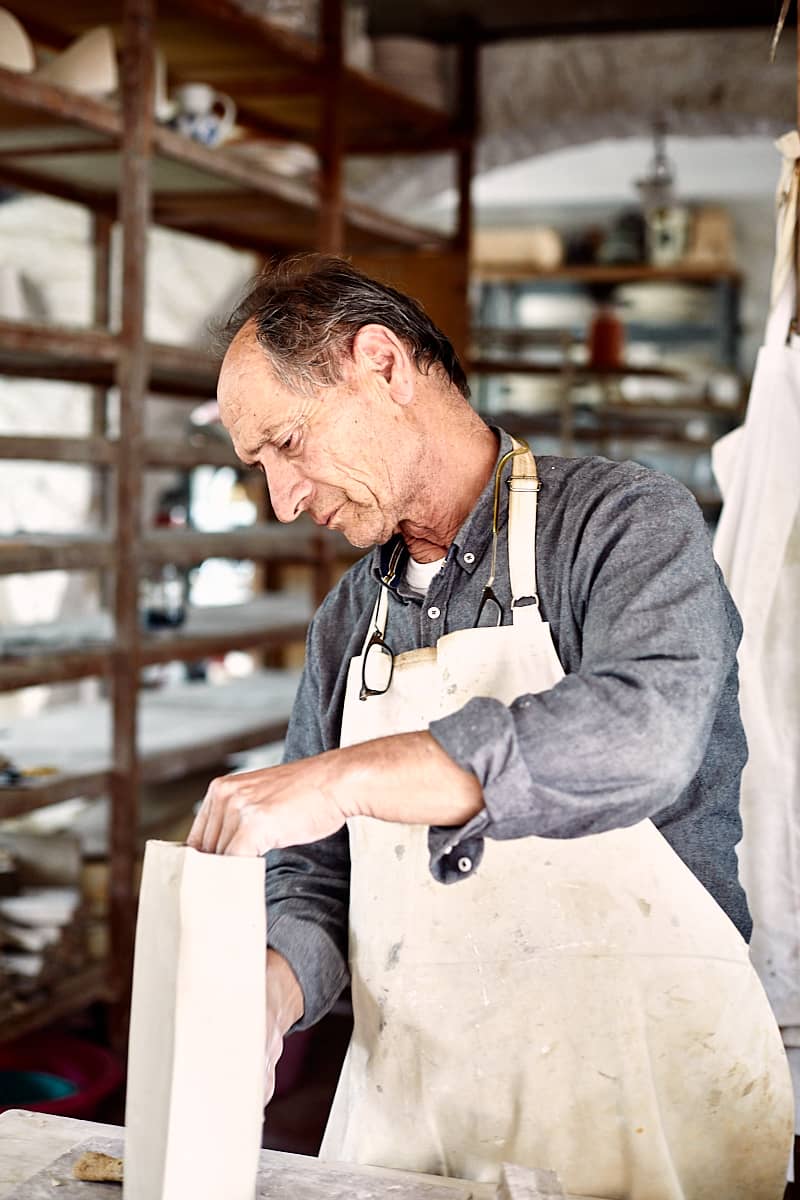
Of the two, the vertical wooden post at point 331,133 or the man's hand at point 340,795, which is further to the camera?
the vertical wooden post at point 331,133

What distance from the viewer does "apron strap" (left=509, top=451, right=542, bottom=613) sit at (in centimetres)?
157

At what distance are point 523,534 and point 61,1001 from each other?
2.17 metres

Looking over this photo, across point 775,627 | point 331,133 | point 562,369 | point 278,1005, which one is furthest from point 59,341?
point 562,369

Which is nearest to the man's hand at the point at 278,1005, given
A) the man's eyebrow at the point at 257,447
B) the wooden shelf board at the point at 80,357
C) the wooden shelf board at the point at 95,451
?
the man's eyebrow at the point at 257,447

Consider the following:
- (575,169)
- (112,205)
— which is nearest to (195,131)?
(112,205)

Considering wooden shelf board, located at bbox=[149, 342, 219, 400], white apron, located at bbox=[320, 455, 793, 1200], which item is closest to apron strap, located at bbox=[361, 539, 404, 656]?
white apron, located at bbox=[320, 455, 793, 1200]

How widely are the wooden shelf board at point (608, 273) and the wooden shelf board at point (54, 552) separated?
624cm

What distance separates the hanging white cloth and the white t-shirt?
2.06ft

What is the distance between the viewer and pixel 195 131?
3.60m

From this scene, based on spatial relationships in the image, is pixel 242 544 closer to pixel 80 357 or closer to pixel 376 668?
pixel 80 357

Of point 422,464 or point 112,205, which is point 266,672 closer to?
point 112,205

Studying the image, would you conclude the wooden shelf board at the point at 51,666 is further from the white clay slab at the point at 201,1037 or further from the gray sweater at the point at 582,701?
the white clay slab at the point at 201,1037

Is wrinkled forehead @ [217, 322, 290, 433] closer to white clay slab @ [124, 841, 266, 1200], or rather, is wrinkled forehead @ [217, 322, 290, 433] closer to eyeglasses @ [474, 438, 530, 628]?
eyeglasses @ [474, 438, 530, 628]

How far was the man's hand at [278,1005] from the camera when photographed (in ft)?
4.94
